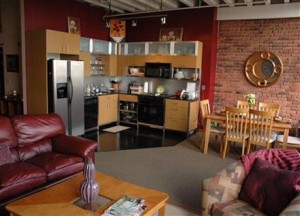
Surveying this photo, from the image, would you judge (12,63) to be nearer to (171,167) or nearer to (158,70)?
(158,70)

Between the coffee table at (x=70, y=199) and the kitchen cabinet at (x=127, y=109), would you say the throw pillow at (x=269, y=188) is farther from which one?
the kitchen cabinet at (x=127, y=109)

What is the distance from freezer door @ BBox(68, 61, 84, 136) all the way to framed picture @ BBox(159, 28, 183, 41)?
235 cm

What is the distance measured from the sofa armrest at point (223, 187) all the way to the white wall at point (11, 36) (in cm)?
529

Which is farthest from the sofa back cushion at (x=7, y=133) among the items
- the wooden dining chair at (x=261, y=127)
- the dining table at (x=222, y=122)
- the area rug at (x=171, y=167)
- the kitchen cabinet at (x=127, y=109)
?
the kitchen cabinet at (x=127, y=109)

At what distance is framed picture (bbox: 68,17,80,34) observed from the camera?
6.38m

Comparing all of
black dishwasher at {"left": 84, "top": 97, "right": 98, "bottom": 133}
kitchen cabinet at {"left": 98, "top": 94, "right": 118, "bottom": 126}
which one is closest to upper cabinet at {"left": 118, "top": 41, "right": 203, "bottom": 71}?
kitchen cabinet at {"left": 98, "top": 94, "right": 118, "bottom": 126}

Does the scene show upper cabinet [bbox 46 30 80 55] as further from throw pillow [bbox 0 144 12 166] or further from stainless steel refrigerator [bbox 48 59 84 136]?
throw pillow [bbox 0 144 12 166]

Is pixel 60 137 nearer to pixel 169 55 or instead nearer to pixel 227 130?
pixel 227 130

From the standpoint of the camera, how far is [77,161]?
336 cm

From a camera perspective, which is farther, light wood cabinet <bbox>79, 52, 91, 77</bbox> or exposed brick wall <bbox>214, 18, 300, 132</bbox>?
light wood cabinet <bbox>79, 52, 91, 77</bbox>

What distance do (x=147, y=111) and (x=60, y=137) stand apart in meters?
3.25

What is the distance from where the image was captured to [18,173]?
2.83 meters

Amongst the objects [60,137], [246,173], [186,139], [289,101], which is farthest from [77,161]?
[289,101]

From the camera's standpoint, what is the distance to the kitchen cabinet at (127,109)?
7051mm
